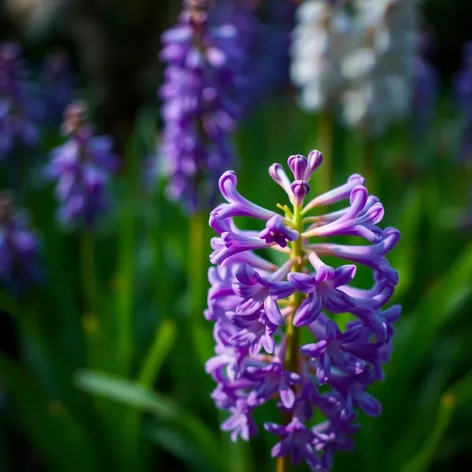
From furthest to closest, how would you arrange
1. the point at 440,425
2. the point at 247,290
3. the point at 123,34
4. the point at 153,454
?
the point at 123,34 → the point at 153,454 → the point at 440,425 → the point at 247,290

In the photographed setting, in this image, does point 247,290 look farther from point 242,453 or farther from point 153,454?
point 153,454

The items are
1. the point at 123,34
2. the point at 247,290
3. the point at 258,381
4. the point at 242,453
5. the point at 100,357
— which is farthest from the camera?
the point at 123,34

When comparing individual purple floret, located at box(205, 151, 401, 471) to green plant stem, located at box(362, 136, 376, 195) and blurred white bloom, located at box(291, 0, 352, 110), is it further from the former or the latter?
blurred white bloom, located at box(291, 0, 352, 110)

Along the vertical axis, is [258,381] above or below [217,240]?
below

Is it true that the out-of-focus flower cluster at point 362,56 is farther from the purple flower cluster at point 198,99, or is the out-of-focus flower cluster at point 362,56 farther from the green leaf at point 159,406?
the green leaf at point 159,406

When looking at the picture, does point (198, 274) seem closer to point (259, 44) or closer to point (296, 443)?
point (296, 443)

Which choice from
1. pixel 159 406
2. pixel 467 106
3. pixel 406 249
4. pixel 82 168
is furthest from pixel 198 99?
pixel 467 106

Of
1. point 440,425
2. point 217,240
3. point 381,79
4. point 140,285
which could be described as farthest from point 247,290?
point 381,79
